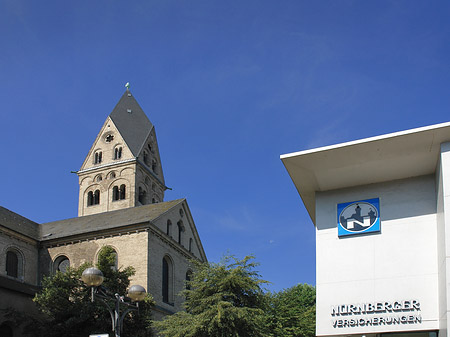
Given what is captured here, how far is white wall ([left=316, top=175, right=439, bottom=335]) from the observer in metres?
16.5

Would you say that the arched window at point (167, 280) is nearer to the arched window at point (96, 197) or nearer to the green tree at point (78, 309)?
the green tree at point (78, 309)

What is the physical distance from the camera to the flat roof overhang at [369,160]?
16.1m

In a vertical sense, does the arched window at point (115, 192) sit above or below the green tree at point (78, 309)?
above

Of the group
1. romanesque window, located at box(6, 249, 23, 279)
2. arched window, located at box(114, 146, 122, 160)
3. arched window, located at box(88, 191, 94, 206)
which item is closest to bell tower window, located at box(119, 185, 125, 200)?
arched window, located at box(88, 191, 94, 206)

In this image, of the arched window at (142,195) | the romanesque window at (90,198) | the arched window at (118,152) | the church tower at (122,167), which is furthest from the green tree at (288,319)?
the arched window at (118,152)

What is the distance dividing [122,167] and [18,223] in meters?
20.0

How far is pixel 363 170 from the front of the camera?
17562mm

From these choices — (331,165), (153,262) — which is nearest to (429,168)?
(331,165)

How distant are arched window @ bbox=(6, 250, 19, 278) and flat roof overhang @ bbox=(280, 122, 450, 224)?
91.5 ft

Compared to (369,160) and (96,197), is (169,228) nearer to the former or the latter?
(96,197)

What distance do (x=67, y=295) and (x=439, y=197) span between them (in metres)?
21.0

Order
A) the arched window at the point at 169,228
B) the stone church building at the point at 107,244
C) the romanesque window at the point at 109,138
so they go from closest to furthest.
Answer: the stone church building at the point at 107,244
the arched window at the point at 169,228
the romanesque window at the point at 109,138

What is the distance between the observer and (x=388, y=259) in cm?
1702

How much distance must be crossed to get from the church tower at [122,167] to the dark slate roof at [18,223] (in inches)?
582
